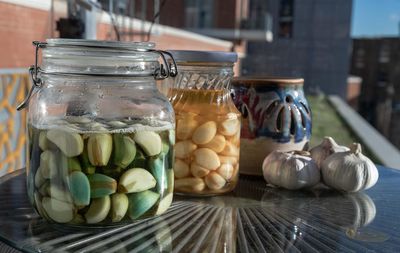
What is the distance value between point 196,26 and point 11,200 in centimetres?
731

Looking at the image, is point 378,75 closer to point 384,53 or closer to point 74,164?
point 384,53

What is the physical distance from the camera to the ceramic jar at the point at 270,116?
1.98 feet

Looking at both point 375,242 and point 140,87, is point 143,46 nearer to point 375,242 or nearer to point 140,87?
point 140,87

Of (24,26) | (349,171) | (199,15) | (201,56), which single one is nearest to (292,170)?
(349,171)

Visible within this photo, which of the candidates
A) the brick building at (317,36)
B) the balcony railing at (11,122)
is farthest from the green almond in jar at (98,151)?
the brick building at (317,36)

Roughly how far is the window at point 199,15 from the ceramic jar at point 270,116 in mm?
7109

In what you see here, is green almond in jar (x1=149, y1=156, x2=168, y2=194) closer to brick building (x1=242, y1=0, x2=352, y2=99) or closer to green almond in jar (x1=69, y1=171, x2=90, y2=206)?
green almond in jar (x1=69, y1=171, x2=90, y2=206)

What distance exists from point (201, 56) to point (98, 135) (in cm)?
16

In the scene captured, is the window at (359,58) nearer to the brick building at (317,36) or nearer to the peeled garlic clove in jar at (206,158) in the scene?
the brick building at (317,36)

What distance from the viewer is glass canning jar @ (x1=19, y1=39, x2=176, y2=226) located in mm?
400

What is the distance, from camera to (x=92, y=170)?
1.31ft

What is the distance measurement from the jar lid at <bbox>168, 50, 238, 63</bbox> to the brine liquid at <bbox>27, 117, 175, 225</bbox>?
0.12 meters

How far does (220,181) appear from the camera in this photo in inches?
20.5

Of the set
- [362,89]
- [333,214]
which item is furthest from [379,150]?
[362,89]
